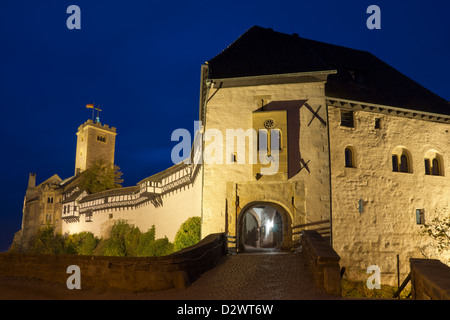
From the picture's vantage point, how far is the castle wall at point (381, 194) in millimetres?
17219

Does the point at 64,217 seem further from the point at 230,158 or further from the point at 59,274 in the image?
the point at 59,274

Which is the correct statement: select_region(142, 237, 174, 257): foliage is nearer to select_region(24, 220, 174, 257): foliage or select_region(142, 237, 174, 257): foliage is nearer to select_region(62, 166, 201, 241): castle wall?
select_region(24, 220, 174, 257): foliage

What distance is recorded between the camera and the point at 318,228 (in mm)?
16156

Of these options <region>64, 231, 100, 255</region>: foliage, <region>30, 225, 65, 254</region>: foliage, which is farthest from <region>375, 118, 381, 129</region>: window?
<region>30, 225, 65, 254</region>: foliage

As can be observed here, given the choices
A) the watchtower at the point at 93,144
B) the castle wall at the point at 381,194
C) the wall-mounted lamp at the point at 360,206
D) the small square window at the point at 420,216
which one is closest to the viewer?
the castle wall at the point at 381,194

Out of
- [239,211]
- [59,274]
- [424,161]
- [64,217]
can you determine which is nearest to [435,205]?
[424,161]

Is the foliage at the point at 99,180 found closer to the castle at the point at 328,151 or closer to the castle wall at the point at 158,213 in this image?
the castle wall at the point at 158,213

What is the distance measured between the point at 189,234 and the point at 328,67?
1123 cm

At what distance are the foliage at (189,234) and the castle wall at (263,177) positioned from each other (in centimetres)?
551

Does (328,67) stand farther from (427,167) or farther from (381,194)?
(427,167)

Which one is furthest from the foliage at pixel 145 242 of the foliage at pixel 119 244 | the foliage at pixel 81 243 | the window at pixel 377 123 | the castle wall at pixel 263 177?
the window at pixel 377 123

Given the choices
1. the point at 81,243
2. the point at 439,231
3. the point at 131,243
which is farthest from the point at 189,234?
the point at 81,243

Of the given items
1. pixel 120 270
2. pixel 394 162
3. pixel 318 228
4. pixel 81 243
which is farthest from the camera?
pixel 81 243
